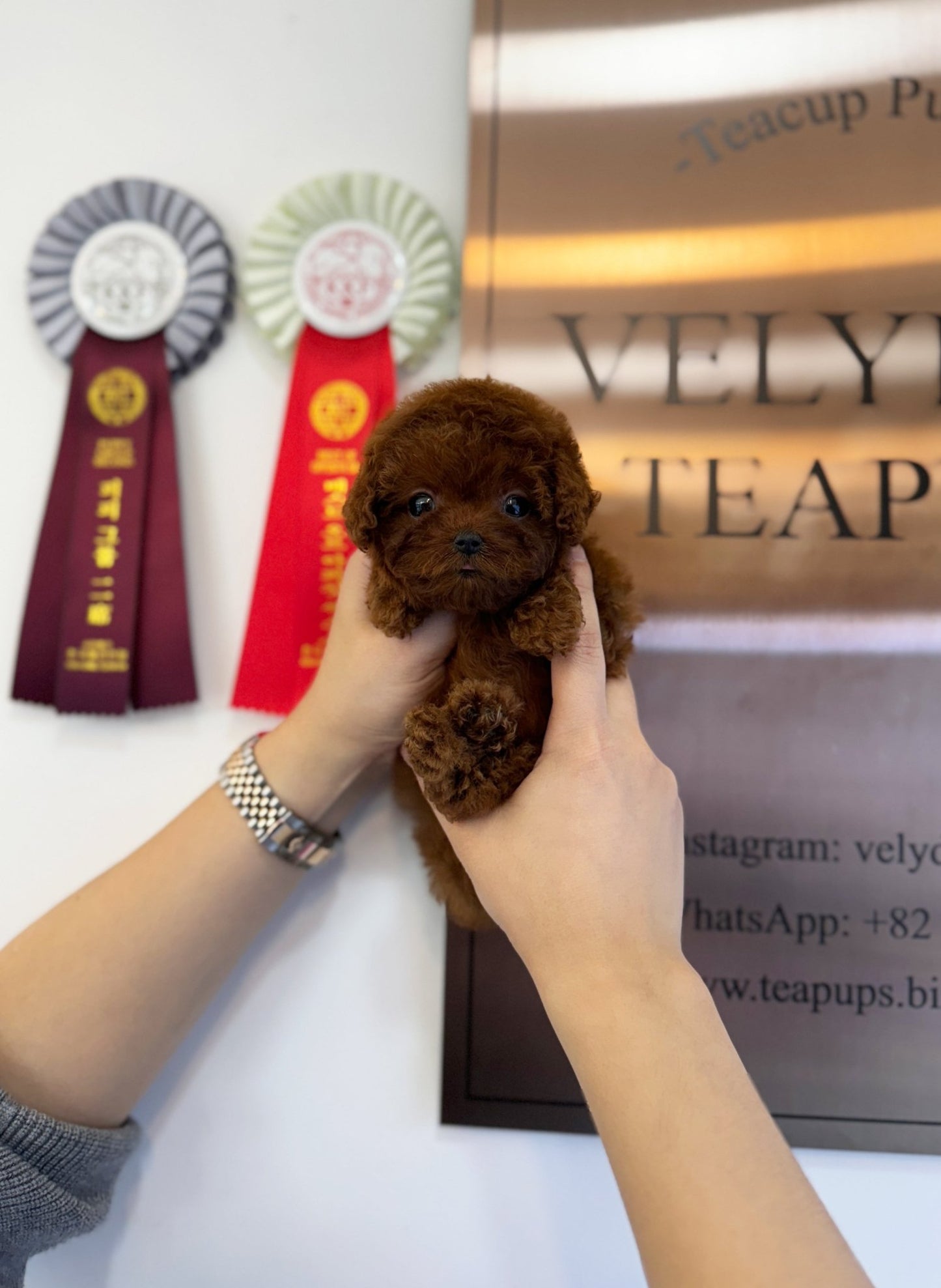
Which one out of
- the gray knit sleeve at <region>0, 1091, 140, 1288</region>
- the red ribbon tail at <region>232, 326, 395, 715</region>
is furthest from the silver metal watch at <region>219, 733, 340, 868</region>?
the gray knit sleeve at <region>0, 1091, 140, 1288</region>

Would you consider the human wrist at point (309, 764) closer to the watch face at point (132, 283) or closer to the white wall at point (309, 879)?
the white wall at point (309, 879)

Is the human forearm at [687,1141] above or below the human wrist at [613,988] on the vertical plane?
below

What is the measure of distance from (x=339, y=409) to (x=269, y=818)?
20.1 inches

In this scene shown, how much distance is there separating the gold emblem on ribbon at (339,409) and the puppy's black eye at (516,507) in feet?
1.45

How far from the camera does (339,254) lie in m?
1.02

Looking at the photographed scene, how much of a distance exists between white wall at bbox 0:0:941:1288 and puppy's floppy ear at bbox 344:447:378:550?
452 millimetres

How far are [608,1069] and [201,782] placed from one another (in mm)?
654

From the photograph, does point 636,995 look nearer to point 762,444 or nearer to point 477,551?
point 477,551

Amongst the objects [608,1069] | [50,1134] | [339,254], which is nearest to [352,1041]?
[50,1134]

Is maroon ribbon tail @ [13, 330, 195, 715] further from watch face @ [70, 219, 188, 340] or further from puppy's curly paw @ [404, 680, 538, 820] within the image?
puppy's curly paw @ [404, 680, 538, 820]

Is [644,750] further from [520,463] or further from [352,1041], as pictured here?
[352,1041]

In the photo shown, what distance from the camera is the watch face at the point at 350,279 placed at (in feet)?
3.32

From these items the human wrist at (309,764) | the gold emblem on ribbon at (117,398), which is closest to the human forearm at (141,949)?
the human wrist at (309,764)

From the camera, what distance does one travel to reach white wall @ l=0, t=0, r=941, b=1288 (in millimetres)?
958
